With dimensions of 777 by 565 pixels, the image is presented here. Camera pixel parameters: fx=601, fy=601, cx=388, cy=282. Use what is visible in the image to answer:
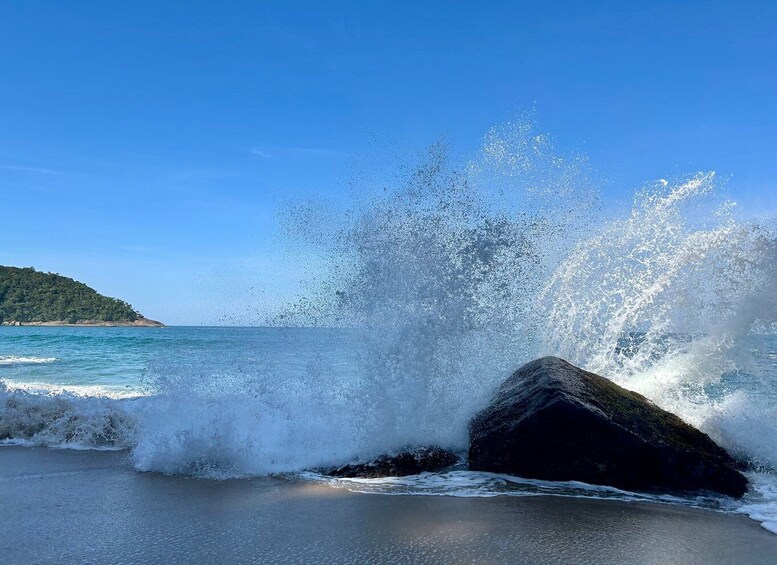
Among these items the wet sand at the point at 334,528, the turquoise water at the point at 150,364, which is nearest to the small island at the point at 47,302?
the turquoise water at the point at 150,364

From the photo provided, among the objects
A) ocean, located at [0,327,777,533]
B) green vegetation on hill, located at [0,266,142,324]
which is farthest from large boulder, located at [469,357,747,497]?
green vegetation on hill, located at [0,266,142,324]

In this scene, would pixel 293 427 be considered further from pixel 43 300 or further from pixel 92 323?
pixel 92 323

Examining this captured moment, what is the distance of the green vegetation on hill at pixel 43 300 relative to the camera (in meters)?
81.0

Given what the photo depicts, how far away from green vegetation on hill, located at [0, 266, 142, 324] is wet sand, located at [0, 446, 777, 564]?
87320 mm

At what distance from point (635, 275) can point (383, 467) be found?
5.84m

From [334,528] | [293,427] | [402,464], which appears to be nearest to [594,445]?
[402,464]

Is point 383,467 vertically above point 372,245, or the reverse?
point 372,245

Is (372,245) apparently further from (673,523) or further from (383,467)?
(673,523)

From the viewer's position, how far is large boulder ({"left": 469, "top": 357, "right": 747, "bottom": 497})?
5.64 meters

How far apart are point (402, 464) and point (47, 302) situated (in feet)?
289

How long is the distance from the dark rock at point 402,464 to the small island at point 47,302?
8775cm

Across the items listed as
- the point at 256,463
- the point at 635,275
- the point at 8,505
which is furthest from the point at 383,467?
the point at 635,275

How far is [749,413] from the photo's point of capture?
742 centimetres

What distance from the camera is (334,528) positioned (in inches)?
169
